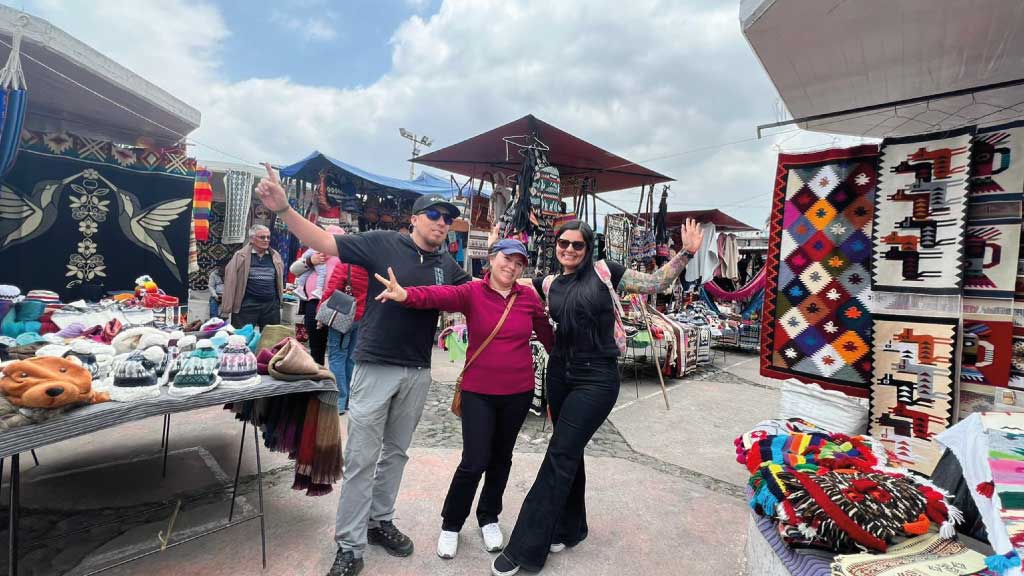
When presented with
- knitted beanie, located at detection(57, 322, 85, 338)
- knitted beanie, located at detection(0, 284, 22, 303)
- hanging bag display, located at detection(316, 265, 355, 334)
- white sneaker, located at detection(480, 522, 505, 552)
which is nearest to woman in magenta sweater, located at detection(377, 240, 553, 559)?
white sneaker, located at detection(480, 522, 505, 552)

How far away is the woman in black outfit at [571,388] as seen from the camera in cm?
217

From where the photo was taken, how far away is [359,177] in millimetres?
7422

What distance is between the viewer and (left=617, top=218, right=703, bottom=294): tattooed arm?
2434mm

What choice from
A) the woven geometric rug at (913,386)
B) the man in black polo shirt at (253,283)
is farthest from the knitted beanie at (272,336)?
the woven geometric rug at (913,386)

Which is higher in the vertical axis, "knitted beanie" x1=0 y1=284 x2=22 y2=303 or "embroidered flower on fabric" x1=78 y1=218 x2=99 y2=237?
"embroidered flower on fabric" x1=78 y1=218 x2=99 y2=237

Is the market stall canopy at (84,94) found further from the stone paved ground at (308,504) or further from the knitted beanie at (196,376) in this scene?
the knitted beanie at (196,376)

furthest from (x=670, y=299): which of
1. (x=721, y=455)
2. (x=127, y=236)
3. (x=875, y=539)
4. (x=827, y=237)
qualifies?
(x=127, y=236)

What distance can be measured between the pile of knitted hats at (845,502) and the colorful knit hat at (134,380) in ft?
9.01

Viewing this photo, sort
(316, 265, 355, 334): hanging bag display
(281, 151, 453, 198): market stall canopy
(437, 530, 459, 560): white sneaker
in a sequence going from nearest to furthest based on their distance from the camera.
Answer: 1. (437, 530, 459, 560): white sneaker
2. (316, 265, 355, 334): hanging bag display
3. (281, 151, 453, 198): market stall canopy

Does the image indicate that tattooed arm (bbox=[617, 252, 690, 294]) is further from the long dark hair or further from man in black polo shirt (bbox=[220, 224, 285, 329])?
man in black polo shirt (bbox=[220, 224, 285, 329])

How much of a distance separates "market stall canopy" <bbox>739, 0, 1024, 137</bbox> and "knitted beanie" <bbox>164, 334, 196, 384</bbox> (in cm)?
341

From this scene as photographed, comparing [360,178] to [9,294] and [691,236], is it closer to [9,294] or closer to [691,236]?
[9,294]

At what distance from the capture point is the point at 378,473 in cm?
234

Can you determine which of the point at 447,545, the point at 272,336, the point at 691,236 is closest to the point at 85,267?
the point at 272,336
